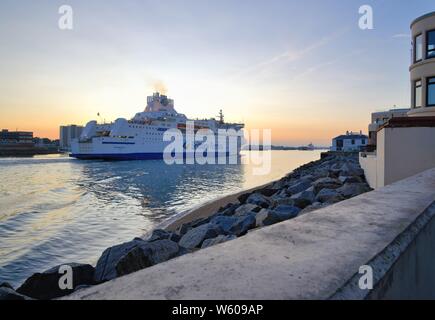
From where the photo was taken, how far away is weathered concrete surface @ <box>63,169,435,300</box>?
154cm

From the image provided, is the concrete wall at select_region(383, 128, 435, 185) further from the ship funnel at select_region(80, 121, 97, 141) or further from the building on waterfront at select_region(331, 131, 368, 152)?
the ship funnel at select_region(80, 121, 97, 141)

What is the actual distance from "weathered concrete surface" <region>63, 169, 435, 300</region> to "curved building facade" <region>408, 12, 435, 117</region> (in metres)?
12.3

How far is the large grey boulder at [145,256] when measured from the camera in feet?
17.3

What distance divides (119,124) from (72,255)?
201 feet

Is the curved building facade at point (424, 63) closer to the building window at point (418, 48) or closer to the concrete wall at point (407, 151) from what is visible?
the building window at point (418, 48)

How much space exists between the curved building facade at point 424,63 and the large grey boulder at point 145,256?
1215cm

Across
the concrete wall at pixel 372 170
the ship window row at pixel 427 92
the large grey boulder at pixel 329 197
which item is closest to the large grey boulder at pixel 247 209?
the large grey boulder at pixel 329 197

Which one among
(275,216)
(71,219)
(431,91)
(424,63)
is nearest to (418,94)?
(431,91)

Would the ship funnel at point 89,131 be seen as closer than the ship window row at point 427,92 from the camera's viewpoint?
No

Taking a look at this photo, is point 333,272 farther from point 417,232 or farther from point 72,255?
point 72,255

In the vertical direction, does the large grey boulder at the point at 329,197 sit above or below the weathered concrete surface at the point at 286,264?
below

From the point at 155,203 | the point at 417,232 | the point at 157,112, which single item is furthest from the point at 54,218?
the point at 157,112

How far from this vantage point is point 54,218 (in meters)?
13.9

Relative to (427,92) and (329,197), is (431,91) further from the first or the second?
(329,197)
